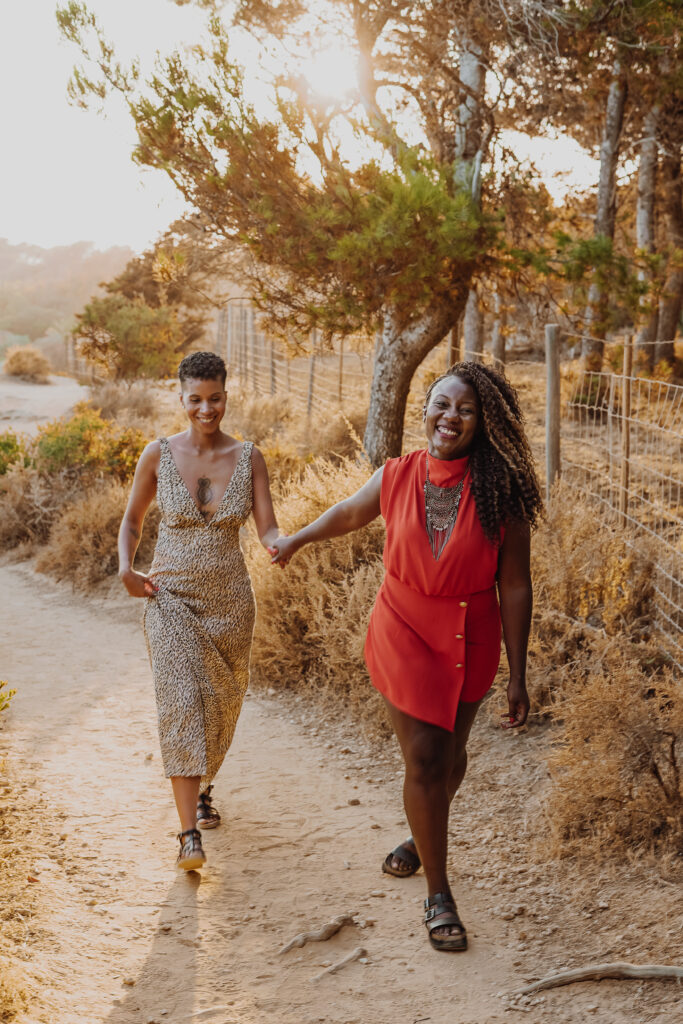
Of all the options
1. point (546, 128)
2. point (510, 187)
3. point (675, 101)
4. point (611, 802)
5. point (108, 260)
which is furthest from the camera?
point (108, 260)

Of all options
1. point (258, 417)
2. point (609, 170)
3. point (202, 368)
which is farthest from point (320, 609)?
point (609, 170)

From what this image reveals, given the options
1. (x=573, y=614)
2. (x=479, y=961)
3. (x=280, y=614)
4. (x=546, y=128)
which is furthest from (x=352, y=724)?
(x=546, y=128)

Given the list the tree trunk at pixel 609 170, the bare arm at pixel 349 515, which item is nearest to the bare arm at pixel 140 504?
the bare arm at pixel 349 515

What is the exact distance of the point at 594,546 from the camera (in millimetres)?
5645

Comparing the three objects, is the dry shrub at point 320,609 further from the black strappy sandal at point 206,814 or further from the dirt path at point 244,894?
the black strappy sandal at point 206,814

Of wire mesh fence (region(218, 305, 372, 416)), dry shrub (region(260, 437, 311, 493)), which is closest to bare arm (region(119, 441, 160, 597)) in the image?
dry shrub (region(260, 437, 311, 493))

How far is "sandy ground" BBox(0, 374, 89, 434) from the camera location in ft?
51.7

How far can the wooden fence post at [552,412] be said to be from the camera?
7000mm

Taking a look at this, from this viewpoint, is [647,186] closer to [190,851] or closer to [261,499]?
[261,499]

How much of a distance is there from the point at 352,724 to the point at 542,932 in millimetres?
2186

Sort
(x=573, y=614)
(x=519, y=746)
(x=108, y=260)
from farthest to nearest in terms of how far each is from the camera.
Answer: (x=108, y=260) < (x=573, y=614) < (x=519, y=746)

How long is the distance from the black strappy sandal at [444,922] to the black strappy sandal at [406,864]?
0.50m

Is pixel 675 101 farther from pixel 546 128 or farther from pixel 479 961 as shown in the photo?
pixel 479 961

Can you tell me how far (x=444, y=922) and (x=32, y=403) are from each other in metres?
15.6
